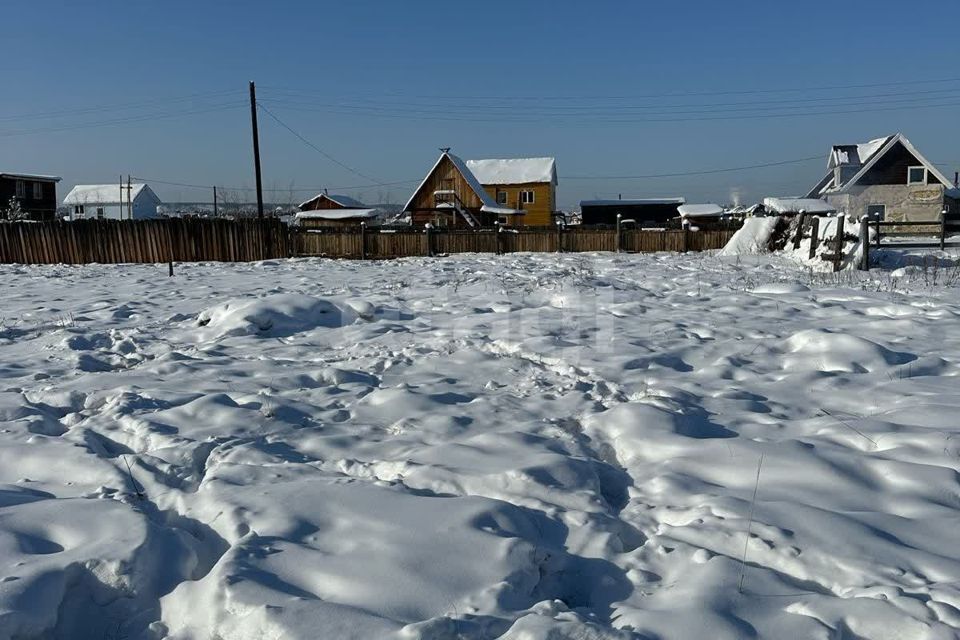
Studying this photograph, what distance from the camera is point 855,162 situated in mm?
42219

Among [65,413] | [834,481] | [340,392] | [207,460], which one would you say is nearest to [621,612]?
[834,481]

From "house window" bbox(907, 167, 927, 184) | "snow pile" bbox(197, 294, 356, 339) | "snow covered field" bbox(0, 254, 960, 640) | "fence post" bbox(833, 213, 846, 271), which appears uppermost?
"house window" bbox(907, 167, 927, 184)

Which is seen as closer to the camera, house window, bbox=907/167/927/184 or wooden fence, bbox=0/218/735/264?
wooden fence, bbox=0/218/735/264

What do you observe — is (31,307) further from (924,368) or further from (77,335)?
(924,368)

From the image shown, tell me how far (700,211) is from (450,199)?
1022 inches

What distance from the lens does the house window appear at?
123ft

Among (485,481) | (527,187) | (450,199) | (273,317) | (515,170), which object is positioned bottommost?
(485,481)

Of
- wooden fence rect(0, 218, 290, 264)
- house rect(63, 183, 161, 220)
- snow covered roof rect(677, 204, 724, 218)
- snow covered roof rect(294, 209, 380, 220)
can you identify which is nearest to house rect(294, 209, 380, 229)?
snow covered roof rect(294, 209, 380, 220)

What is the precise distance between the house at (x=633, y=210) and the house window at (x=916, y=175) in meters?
19.6

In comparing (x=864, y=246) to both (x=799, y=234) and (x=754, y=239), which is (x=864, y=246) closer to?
(x=799, y=234)

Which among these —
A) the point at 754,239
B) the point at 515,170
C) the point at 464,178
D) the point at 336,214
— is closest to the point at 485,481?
the point at 754,239

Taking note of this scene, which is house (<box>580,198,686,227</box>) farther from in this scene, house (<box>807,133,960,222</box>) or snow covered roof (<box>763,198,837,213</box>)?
house (<box>807,133,960,222</box>)

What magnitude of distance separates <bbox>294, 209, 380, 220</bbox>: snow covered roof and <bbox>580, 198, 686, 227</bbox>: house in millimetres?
18219

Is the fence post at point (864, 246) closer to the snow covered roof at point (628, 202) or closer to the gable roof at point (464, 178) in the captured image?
the gable roof at point (464, 178)
